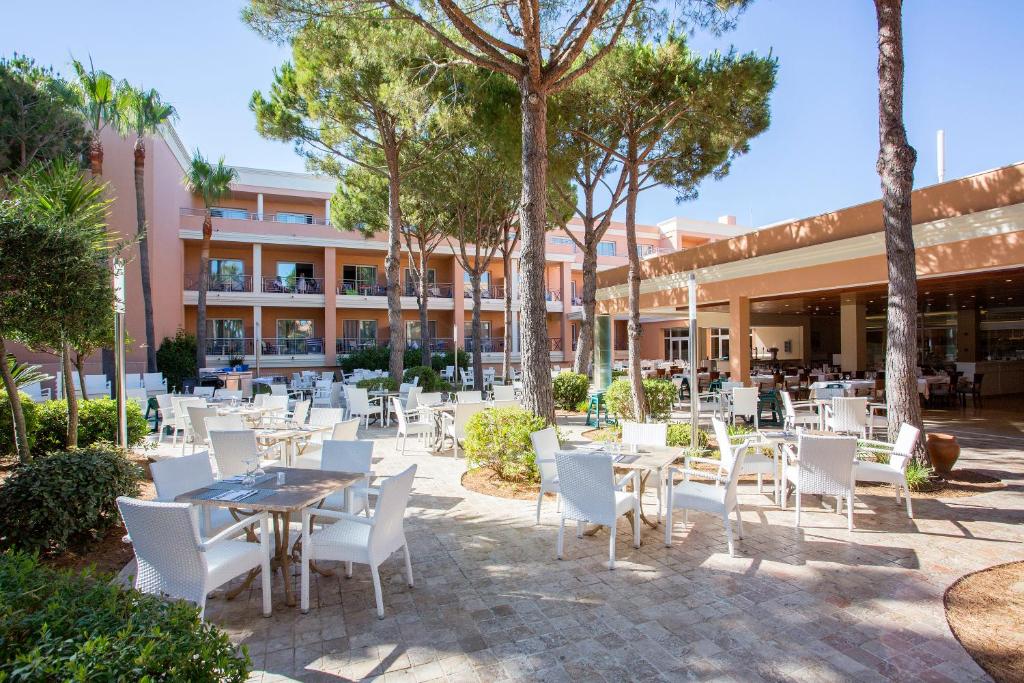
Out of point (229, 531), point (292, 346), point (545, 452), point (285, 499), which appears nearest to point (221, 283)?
point (292, 346)

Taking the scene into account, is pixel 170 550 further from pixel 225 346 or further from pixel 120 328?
pixel 225 346

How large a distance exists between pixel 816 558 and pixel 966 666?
54.1 inches

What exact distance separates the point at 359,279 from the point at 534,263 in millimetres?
18838

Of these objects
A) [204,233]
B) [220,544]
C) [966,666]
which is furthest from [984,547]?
[204,233]

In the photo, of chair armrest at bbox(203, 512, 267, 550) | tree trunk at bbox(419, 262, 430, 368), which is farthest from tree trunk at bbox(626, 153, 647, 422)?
tree trunk at bbox(419, 262, 430, 368)

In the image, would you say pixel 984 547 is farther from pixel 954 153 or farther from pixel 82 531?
pixel 954 153

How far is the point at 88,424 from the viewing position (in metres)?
7.37

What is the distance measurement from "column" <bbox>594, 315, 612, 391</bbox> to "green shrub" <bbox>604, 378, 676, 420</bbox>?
4.30m

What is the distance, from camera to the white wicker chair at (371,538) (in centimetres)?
323

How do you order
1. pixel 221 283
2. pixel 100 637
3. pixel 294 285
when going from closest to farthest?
pixel 100 637 < pixel 221 283 < pixel 294 285

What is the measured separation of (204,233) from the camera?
19.2 meters

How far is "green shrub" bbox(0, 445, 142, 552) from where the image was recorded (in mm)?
3805

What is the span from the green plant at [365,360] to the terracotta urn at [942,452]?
18.5m

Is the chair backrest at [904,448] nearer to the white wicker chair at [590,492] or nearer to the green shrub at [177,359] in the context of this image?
the white wicker chair at [590,492]
